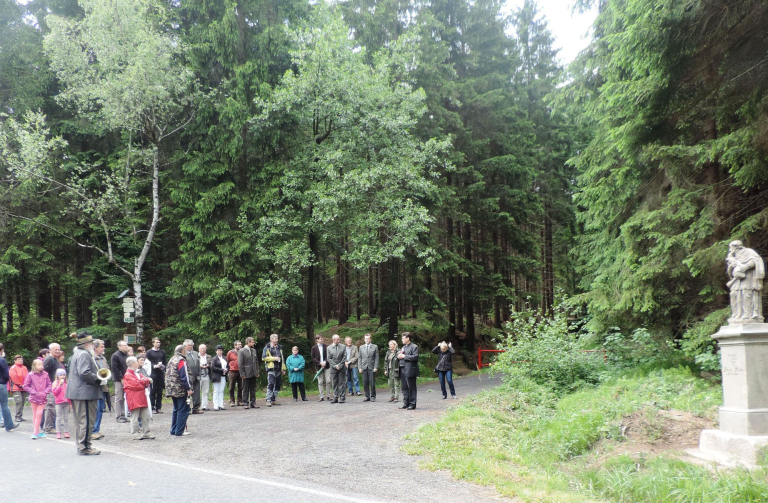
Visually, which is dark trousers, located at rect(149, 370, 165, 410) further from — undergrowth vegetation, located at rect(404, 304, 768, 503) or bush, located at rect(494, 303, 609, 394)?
bush, located at rect(494, 303, 609, 394)

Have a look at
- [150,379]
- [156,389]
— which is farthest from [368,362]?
[150,379]

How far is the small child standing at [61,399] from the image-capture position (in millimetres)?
10148

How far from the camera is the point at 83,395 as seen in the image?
8695mm

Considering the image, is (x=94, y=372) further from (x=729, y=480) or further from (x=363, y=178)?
(x=363, y=178)

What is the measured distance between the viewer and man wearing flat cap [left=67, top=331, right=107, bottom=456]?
8.61 metres

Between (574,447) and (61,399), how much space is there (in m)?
9.18

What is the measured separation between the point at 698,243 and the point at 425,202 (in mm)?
13557

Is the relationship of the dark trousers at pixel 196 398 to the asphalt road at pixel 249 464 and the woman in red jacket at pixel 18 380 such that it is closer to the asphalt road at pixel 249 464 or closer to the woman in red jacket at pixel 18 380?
the asphalt road at pixel 249 464

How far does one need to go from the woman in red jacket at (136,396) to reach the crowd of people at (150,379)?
0.02m

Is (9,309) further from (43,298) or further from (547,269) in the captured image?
(547,269)

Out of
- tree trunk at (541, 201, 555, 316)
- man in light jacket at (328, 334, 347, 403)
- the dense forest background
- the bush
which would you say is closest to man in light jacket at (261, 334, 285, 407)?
man in light jacket at (328, 334, 347, 403)

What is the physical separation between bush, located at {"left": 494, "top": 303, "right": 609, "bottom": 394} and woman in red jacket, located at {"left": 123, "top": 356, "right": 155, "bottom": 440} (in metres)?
7.98

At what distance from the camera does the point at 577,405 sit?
979cm

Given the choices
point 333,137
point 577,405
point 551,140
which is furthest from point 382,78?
point 577,405
